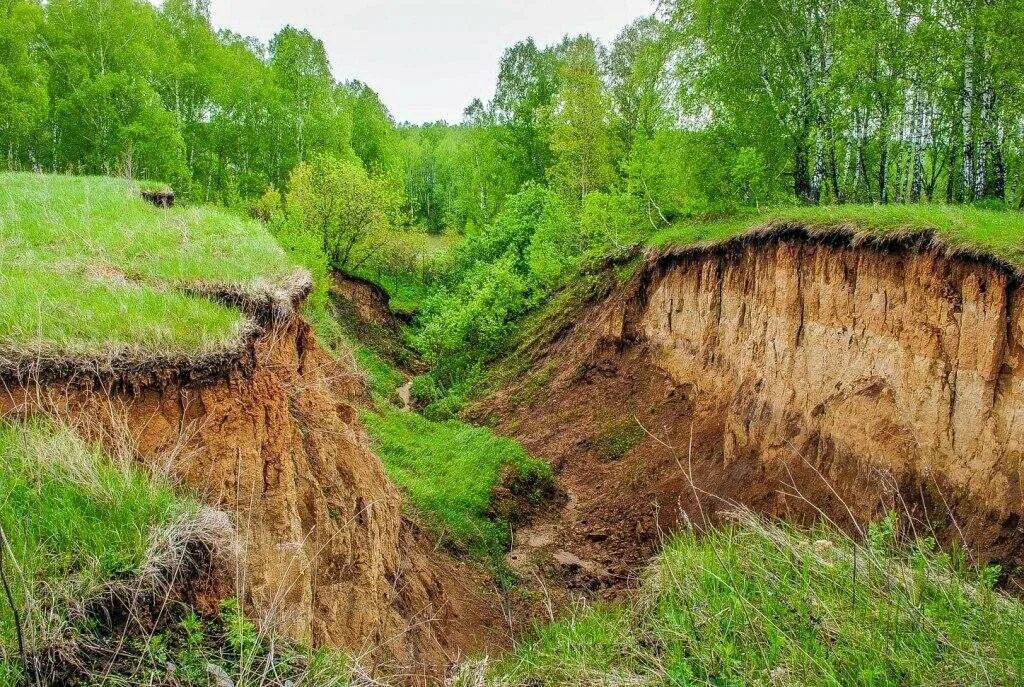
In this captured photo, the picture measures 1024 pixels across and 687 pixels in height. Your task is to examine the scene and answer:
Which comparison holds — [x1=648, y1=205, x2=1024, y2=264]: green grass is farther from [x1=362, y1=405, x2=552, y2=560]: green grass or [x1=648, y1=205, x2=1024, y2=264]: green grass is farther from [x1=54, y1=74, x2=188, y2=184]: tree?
[x1=54, y1=74, x2=188, y2=184]: tree

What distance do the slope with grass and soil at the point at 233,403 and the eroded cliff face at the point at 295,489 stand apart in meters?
0.02

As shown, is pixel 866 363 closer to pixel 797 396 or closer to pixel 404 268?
pixel 797 396

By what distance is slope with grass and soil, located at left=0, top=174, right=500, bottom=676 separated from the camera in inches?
195

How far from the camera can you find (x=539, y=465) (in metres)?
17.5

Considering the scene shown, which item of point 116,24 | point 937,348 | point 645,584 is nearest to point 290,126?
point 116,24

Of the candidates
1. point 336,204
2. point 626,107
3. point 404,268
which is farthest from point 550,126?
point 404,268

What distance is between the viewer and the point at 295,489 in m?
6.49

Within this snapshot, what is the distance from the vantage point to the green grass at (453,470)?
42.0 feet

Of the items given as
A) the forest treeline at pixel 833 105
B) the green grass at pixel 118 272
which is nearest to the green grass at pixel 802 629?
the green grass at pixel 118 272

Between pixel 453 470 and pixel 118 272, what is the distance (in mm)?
9428

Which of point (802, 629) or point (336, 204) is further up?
point (336, 204)

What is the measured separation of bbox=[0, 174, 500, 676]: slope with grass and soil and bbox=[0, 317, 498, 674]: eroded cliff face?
0.02 meters

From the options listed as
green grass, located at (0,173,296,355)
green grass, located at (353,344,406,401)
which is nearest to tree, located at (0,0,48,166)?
green grass, located at (353,344,406,401)

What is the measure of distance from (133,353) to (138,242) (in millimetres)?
3520
